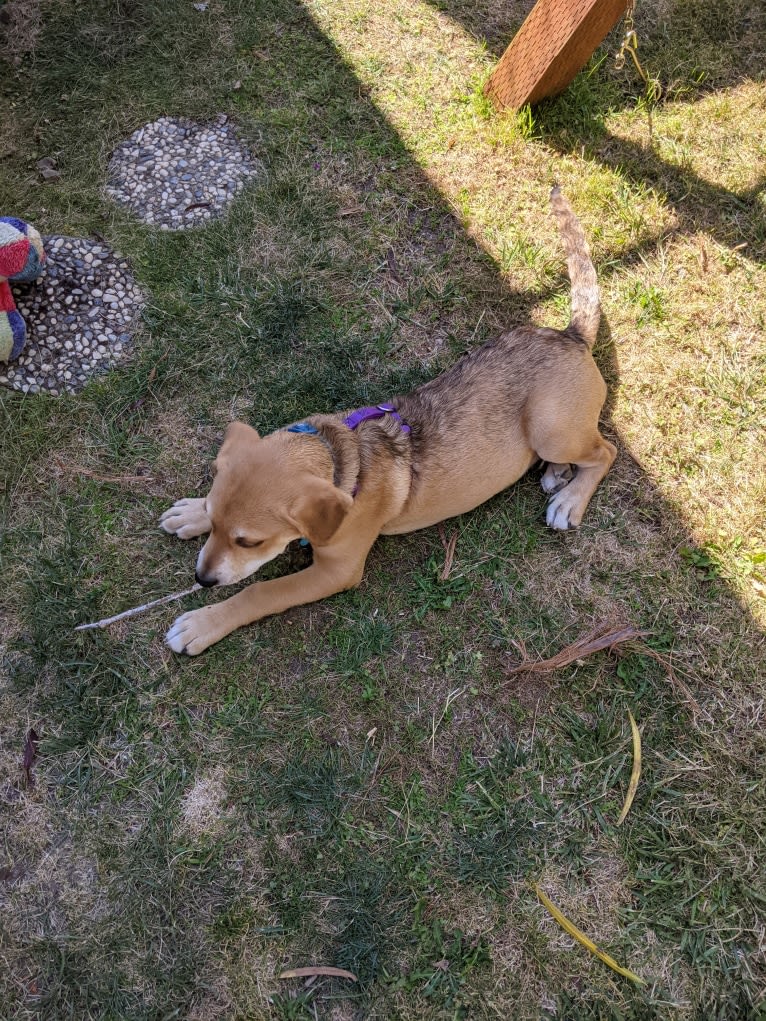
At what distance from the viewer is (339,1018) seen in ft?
11.2

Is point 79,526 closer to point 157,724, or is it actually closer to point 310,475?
point 157,724

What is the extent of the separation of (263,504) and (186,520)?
1195mm

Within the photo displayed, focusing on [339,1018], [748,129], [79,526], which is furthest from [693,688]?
[748,129]

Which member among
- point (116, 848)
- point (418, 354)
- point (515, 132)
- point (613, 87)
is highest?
point (613, 87)

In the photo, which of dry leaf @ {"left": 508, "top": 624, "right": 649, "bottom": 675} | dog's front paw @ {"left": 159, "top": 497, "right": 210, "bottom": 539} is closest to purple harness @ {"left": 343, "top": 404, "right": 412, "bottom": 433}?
dog's front paw @ {"left": 159, "top": 497, "right": 210, "bottom": 539}

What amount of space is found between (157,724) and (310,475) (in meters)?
1.77

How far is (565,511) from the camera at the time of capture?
454 cm

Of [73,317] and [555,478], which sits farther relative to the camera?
[73,317]

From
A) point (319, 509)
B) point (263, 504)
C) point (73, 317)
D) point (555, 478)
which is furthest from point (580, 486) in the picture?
point (73, 317)

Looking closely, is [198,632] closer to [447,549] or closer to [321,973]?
[447,549]

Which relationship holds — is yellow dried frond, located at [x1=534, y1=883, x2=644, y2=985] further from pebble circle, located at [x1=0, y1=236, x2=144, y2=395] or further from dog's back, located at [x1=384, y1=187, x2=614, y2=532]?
pebble circle, located at [x1=0, y1=236, x2=144, y2=395]

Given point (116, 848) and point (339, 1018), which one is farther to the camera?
point (116, 848)

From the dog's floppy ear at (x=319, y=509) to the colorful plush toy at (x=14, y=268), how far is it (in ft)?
8.52

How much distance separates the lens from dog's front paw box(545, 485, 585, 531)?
4.54m
